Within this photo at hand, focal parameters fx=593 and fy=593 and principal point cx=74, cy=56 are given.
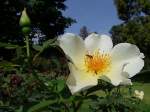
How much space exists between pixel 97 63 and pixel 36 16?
29168mm

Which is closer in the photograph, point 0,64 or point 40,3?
point 0,64

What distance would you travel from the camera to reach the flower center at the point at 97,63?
124 centimetres

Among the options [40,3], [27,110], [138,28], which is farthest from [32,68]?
[138,28]

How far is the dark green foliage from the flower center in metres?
24.1

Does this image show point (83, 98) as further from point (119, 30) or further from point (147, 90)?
point (119, 30)

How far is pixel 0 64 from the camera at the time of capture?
1255 mm

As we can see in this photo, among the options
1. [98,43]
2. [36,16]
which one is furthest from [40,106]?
[36,16]

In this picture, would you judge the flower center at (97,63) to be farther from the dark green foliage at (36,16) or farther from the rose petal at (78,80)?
the dark green foliage at (36,16)

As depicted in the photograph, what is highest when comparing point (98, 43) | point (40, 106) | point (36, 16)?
point (36, 16)

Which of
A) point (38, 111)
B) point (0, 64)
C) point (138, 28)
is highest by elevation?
point (138, 28)

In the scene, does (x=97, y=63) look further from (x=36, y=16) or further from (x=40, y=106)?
(x=36, y=16)

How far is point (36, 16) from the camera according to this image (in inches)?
1192

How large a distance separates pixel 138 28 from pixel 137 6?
1.76 meters

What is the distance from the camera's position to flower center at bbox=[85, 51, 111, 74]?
124 centimetres
